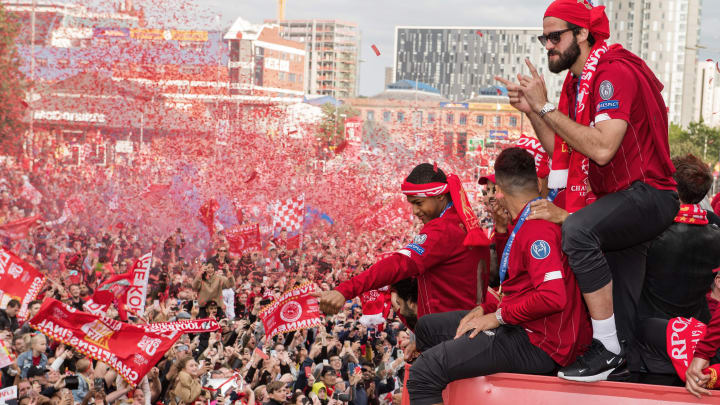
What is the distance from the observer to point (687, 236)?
4.55m

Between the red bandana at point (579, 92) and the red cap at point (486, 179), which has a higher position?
the red bandana at point (579, 92)

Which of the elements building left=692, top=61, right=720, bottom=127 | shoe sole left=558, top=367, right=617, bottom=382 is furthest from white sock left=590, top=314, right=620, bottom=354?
building left=692, top=61, right=720, bottom=127

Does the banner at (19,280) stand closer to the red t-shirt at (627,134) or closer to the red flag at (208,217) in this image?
the red t-shirt at (627,134)

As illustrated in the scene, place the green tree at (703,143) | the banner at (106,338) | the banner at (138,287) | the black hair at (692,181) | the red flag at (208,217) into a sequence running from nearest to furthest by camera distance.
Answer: the black hair at (692,181)
the banner at (106,338)
the banner at (138,287)
the red flag at (208,217)
the green tree at (703,143)

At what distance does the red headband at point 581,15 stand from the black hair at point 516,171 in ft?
1.73

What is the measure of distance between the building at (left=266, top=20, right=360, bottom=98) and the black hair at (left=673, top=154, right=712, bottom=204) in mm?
74373

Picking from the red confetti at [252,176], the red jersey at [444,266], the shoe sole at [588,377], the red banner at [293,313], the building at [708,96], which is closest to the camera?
the shoe sole at [588,377]

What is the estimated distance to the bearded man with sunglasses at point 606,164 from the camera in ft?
11.4

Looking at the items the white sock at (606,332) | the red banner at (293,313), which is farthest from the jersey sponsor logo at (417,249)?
the red banner at (293,313)

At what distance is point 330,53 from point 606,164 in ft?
358

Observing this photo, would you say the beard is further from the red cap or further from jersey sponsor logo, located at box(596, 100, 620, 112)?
the red cap

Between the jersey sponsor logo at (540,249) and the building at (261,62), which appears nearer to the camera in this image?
the jersey sponsor logo at (540,249)

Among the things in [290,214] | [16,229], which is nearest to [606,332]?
[290,214]

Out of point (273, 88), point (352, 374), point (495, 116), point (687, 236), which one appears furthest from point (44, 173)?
point (495, 116)
